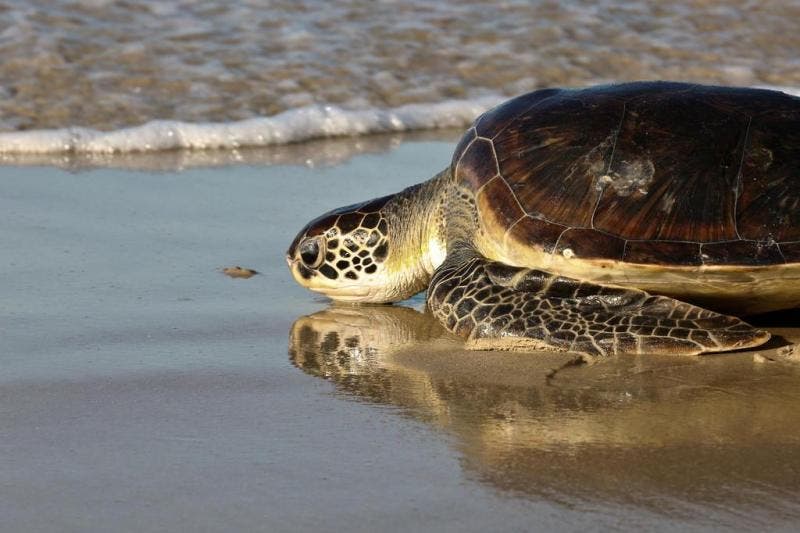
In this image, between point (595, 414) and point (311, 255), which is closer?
point (595, 414)

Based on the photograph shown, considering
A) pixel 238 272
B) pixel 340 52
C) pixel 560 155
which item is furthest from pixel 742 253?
pixel 340 52

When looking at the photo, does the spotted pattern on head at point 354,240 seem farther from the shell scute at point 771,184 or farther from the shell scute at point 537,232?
the shell scute at point 771,184

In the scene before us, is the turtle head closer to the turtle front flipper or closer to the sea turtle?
the sea turtle

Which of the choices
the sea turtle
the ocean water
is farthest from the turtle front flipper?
the ocean water

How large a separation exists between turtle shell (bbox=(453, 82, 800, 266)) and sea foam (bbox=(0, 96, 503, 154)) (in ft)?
10.4

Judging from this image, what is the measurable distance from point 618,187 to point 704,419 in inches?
46.1

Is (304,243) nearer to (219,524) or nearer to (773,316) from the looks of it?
(773,316)

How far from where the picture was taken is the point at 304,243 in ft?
16.2

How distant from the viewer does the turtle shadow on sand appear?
2.80m

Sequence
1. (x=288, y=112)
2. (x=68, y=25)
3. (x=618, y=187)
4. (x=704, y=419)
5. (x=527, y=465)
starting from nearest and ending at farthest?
(x=527, y=465)
(x=704, y=419)
(x=618, y=187)
(x=288, y=112)
(x=68, y=25)

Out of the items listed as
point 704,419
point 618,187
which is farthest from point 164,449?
point 618,187

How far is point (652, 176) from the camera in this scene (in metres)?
4.21

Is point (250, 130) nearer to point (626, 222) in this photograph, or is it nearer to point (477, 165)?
point (477, 165)

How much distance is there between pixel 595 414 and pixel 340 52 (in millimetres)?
6142
